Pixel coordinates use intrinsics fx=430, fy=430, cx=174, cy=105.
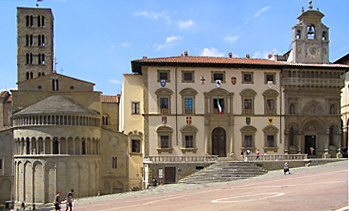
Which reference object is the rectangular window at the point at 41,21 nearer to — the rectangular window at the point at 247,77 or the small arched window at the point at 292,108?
the rectangular window at the point at 247,77

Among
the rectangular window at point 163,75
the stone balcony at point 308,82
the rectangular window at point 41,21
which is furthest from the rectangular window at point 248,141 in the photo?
the rectangular window at point 41,21

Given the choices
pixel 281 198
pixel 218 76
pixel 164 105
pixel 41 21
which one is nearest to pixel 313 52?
pixel 218 76

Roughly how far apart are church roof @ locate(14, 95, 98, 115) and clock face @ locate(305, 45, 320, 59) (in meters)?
27.4

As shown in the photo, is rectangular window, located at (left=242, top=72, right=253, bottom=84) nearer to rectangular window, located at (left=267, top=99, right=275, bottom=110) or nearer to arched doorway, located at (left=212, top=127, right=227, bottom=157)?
rectangular window, located at (left=267, top=99, right=275, bottom=110)

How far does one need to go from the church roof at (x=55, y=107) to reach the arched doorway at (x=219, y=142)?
14898 mm

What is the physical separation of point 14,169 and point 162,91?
68.0ft

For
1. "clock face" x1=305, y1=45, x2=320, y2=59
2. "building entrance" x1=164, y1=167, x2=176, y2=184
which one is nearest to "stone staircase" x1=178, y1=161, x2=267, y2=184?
"building entrance" x1=164, y1=167, x2=176, y2=184

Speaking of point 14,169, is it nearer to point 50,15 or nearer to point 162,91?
point 162,91

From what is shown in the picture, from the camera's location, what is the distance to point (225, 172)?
147 feet

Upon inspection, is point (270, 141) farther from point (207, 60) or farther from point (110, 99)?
point (110, 99)

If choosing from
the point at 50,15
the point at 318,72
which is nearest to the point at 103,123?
the point at 50,15

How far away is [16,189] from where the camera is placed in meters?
51.3

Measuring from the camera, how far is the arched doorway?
5138 cm

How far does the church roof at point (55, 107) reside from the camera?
49.3 meters
